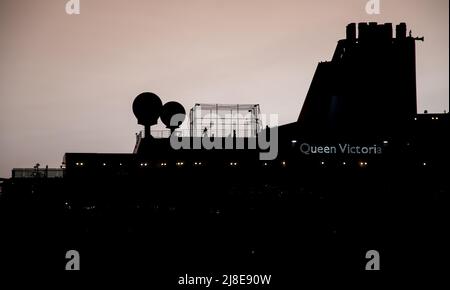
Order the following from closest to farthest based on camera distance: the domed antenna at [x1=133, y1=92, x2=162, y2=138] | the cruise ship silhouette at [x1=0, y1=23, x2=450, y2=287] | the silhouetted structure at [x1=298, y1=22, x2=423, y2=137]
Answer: the cruise ship silhouette at [x1=0, y1=23, x2=450, y2=287], the domed antenna at [x1=133, y1=92, x2=162, y2=138], the silhouetted structure at [x1=298, y1=22, x2=423, y2=137]

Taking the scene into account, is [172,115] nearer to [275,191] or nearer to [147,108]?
[147,108]

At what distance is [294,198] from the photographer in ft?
217

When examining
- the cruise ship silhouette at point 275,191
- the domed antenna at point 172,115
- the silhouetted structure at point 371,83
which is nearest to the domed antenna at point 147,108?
the cruise ship silhouette at point 275,191

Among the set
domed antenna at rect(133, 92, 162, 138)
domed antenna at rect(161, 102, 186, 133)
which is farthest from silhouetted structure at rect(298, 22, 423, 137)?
domed antenna at rect(133, 92, 162, 138)

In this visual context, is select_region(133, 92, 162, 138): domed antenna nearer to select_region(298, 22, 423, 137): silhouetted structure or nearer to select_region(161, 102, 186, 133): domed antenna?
select_region(161, 102, 186, 133): domed antenna

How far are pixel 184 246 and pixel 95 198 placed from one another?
30329 millimetres

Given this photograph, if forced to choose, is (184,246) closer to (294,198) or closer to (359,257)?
(359,257)

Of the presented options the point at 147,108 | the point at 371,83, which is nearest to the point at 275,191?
the point at 147,108

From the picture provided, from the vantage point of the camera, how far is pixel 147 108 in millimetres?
74750

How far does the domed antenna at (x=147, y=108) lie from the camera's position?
7475 cm

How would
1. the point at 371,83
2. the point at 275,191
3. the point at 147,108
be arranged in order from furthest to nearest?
the point at 371,83, the point at 147,108, the point at 275,191

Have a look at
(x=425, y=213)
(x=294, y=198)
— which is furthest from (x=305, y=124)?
(x=425, y=213)

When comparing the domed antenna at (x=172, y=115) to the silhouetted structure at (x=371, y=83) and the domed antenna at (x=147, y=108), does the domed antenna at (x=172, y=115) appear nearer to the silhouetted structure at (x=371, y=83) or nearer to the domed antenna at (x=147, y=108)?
the domed antenna at (x=147, y=108)

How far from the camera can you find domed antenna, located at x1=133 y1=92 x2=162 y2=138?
245 feet
